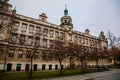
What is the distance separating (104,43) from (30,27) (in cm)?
Answer: 5119

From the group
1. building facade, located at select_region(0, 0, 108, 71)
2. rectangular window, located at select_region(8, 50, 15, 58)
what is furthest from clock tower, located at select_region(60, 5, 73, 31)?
rectangular window, located at select_region(8, 50, 15, 58)

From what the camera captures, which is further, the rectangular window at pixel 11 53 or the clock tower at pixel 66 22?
the clock tower at pixel 66 22

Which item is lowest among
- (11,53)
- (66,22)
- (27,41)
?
(11,53)

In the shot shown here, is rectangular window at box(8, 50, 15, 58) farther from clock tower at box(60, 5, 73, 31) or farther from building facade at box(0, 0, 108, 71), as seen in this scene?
clock tower at box(60, 5, 73, 31)

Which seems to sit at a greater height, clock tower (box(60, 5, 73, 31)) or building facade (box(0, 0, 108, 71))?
clock tower (box(60, 5, 73, 31))

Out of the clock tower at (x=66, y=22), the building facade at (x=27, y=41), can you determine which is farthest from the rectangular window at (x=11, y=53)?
the clock tower at (x=66, y=22)

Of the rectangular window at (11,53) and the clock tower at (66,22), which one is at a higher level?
the clock tower at (66,22)

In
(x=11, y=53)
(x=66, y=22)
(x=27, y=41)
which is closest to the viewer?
(x=11, y=53)

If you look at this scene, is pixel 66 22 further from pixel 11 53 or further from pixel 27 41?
pixel 11 53

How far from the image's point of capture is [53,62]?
42.5 metres

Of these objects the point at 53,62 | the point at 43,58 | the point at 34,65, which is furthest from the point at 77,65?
the point at 34,65

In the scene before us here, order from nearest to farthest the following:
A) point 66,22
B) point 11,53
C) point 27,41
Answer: point 11,53
point 27,41
point 66,22

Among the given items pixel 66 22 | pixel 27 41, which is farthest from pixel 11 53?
pixel 66 22

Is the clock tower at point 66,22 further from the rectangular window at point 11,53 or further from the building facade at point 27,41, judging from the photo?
the rectangular window at point 11,53
